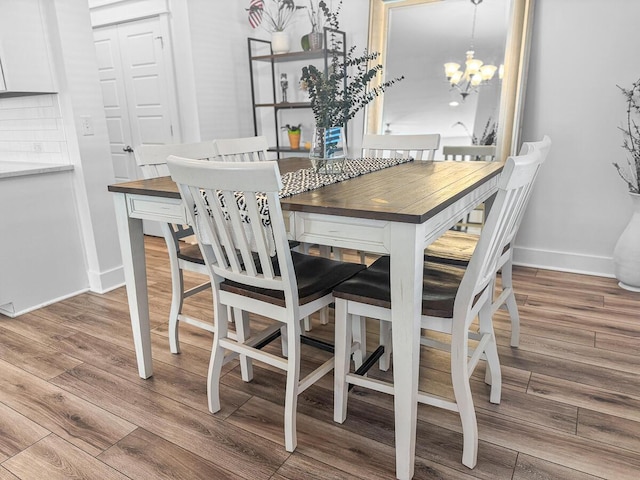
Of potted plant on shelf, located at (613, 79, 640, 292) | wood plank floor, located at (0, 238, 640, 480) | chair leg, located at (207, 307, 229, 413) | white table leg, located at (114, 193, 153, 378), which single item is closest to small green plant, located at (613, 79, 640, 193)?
potted plant on shelf, located at (613, 79, 640, 292)

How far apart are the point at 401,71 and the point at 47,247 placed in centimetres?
286

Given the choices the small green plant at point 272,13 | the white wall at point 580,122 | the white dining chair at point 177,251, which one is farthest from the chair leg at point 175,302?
the small green plant at point 272,13

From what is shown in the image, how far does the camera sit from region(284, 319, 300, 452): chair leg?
5.15ft

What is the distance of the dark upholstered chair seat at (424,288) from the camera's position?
1.50 m

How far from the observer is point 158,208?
5.97 ft

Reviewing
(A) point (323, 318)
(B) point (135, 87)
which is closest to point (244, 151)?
(A) point (323, 318)

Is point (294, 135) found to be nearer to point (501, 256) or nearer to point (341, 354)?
point (501, 256)

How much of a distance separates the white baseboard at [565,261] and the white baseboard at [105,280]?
2.99 meters

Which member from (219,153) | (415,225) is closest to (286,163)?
(219,153)

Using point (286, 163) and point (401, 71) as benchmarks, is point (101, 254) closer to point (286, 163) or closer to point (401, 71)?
point (286, 163)

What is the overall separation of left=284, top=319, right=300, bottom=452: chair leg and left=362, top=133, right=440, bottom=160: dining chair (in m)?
1.52

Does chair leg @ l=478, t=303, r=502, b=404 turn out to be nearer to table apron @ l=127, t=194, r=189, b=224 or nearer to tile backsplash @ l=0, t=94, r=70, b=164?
table apron @ l=127, t=194, r=189, b=224

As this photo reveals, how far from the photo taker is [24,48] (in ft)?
9.07

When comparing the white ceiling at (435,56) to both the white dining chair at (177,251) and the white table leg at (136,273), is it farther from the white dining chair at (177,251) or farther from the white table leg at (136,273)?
the white table leg at (136,273)
